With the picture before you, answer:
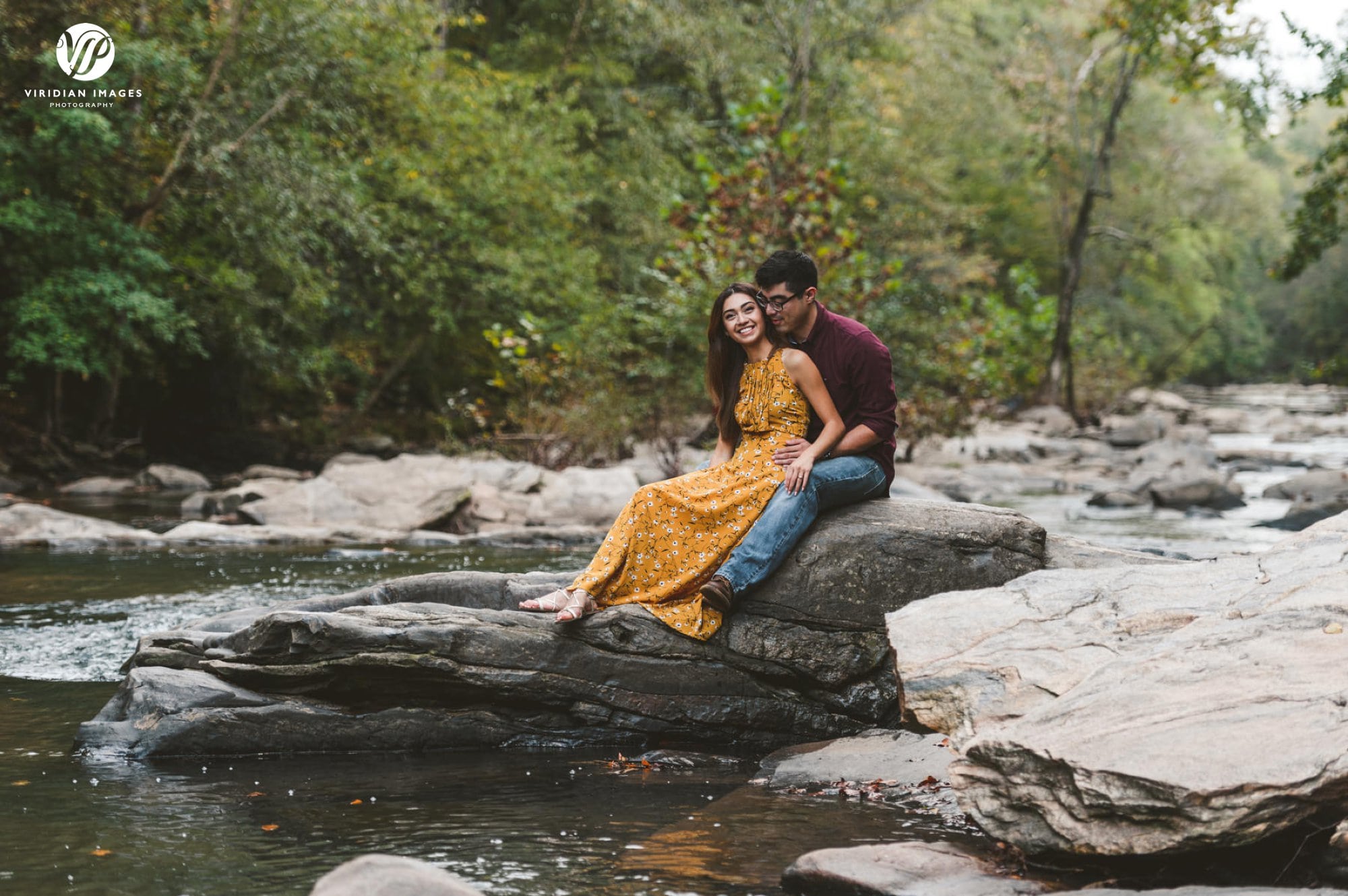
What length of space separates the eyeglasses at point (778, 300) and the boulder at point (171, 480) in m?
14.3

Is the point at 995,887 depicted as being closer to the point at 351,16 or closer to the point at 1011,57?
the point at 351,16

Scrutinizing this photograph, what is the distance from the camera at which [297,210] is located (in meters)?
17.5

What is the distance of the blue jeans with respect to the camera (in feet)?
20.6

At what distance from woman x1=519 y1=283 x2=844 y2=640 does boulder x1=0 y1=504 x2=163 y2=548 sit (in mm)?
8078

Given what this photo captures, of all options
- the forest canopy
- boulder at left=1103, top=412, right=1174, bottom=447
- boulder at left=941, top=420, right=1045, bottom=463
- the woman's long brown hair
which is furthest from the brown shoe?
boulder at left=1103, top=412, right=1174, bottom=447

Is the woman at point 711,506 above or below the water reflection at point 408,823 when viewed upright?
above

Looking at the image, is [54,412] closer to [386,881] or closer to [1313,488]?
[386,881]

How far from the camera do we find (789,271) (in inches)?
254

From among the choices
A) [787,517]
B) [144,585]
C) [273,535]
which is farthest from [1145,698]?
[273,535]

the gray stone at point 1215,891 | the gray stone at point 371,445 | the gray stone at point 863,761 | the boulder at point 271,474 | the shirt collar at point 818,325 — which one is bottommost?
the gray stone at point 863,761

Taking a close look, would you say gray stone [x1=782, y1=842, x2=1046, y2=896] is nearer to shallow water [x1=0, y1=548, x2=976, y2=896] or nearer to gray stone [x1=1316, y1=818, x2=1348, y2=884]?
shallow water [x1=0, y1=548, x2=976, y2=896]

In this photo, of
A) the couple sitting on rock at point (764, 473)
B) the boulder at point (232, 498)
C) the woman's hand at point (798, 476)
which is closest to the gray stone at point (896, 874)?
the couple sitting on rock at point (764, 473)

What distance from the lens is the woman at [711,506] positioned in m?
6.36

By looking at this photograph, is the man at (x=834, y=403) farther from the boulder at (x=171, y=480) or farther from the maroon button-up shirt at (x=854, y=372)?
the boulder at (x=171, y=480)
